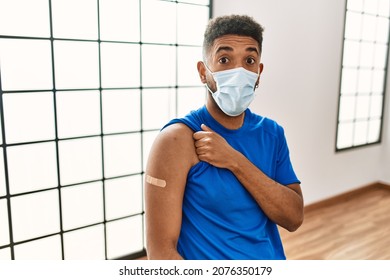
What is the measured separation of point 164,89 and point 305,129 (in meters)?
1.43

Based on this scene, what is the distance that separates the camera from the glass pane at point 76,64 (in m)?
1.94

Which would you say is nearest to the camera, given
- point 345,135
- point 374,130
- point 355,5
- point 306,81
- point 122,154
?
point 122,154

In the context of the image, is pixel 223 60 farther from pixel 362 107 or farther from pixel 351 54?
pixel 362 107

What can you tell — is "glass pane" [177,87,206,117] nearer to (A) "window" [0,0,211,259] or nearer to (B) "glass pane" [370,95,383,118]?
(A) "window" [0,0,211,259]

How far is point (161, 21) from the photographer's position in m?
2.29

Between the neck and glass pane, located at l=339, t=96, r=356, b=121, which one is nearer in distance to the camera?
the neck

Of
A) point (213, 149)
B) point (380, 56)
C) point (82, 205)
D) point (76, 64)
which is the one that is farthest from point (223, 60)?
point (380, 56)

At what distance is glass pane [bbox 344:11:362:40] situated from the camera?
11.4 feet

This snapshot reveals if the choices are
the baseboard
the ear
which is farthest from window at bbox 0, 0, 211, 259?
the baseboard

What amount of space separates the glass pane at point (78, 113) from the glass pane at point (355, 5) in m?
2.58

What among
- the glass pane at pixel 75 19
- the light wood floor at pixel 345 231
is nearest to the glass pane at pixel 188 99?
the glass pane at pixel 75 19

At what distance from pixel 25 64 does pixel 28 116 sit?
0.84ft

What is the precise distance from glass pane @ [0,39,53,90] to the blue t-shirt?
1.21m

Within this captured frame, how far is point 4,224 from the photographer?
6.14ft
